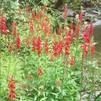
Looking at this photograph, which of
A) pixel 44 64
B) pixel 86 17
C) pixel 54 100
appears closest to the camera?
pixel 54 100

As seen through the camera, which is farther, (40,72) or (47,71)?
(47,71)

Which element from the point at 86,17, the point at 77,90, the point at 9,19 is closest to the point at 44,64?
the point at 77,90

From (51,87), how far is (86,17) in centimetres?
1024

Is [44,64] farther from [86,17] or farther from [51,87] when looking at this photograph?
[86,17]

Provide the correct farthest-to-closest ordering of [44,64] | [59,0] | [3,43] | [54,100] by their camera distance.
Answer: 1. [59,0]
2. [3,43]
3. [44,64]
4. [54,100]

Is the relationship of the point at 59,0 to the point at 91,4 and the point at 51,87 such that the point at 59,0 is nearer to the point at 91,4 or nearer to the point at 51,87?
the point at 91,4

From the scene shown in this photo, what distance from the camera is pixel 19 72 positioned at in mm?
7340

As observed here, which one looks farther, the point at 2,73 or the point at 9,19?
the point at 9,19

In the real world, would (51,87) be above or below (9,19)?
below

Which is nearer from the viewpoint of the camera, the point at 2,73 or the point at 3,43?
the point at 2,73

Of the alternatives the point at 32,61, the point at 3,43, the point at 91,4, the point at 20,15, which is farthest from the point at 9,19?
the point at 91,4

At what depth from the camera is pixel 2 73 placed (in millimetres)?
7102

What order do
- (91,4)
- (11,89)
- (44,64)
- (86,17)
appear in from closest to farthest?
1. (11,89)
2. (44,64)
3. (86,17)
4. (91,4)

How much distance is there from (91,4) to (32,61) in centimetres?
1099
